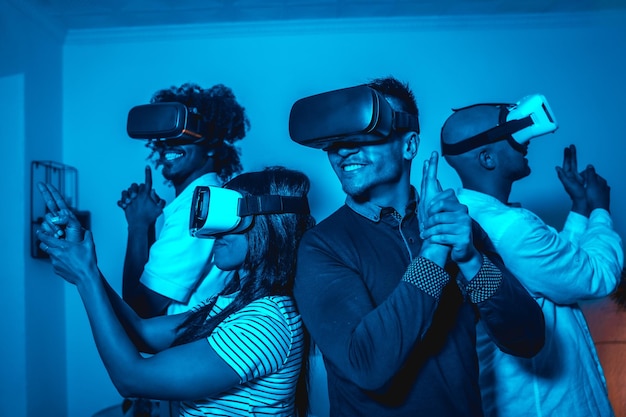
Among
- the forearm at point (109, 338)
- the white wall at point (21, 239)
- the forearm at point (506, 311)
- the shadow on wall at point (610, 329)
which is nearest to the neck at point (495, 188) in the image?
the forearm at point (506, 311)

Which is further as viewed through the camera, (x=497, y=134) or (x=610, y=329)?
(x=610, y=329)

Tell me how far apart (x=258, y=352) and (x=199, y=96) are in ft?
4.88

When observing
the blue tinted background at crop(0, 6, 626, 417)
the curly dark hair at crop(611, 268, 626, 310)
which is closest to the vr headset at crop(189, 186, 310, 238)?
the blue tinted background at crop(0, 6, 626, 417)

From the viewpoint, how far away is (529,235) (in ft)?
4.83

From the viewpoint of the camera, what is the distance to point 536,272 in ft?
4.93

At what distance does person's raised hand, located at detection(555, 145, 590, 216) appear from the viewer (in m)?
1.88

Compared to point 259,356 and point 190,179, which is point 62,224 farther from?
point 190,179

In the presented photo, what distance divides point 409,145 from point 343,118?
257 millimetres

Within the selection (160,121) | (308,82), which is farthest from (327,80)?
(160,121)

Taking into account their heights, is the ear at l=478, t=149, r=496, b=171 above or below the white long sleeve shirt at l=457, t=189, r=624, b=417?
above

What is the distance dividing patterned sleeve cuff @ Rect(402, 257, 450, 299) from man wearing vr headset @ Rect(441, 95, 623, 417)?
0.64 meters

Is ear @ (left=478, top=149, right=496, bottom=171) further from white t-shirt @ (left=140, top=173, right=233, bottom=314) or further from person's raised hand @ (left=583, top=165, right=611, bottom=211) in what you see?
white t-shirt @ (left=140, top=173, right=233, bottom=314)

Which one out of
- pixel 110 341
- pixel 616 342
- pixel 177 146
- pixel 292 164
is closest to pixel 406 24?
pixel 292 164

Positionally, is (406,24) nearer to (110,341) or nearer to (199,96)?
(199,96)
